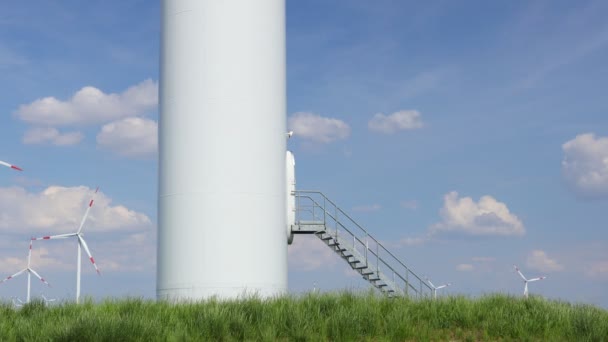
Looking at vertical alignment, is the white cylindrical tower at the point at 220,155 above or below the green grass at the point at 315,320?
above

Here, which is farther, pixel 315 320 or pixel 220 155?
pixel 220 155

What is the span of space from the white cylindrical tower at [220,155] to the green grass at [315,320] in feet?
13.8

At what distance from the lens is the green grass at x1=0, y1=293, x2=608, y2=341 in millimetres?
16969

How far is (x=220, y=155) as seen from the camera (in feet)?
80.7

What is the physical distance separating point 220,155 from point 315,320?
818cm

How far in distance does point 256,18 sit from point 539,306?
12.7 m

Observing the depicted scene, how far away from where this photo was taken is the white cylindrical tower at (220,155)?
80.1 ft

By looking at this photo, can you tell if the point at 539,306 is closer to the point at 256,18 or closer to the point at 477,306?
the point at 477,306

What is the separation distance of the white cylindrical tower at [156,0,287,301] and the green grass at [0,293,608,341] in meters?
4.19

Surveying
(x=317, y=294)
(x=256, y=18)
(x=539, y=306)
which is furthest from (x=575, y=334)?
(x=256, y=18)

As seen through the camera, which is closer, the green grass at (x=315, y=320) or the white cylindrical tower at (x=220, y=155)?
the green grass at (x=315, y=320)

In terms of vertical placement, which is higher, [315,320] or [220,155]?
[220,155]

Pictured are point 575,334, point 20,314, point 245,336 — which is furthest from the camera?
point 20,314

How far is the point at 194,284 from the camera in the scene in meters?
24.4
